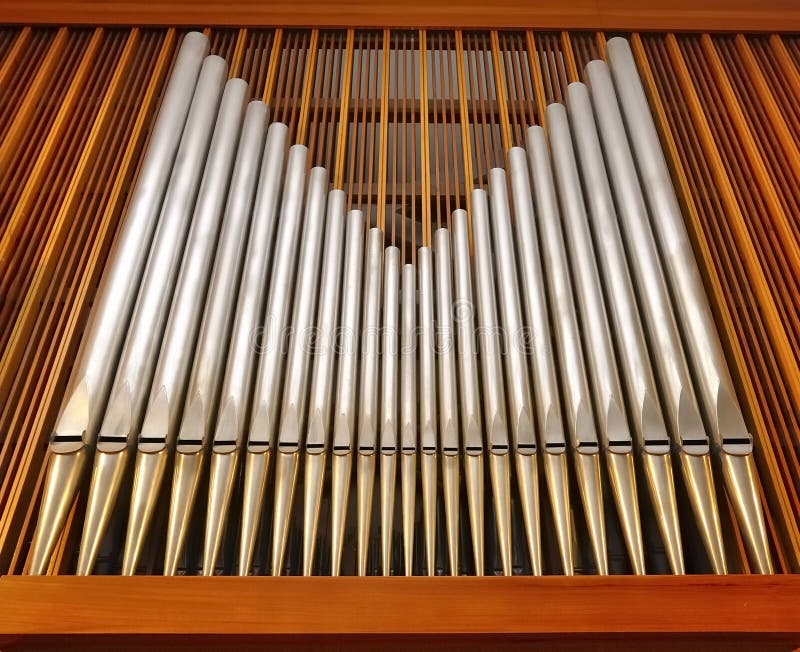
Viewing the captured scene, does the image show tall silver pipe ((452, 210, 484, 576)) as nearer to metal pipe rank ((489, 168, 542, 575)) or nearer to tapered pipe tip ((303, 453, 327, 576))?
metal pipe rank ((489, 168, 542, 575))

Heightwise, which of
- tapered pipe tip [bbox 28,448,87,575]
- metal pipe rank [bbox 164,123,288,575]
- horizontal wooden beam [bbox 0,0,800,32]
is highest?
horizontal wooden beam [bbox 0,0,800,32]

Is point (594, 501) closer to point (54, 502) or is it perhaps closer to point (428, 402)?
point (428, 402)

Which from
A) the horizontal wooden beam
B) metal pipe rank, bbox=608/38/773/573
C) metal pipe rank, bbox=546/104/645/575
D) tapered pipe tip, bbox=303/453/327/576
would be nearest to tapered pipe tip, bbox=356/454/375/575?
tapered pipe tip, bbox=303/453/327/576

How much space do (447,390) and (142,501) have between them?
2.81ft

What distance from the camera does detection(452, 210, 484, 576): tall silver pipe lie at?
1.85 m

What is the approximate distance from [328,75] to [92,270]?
1.44 m

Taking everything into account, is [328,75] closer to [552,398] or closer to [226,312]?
[226,312]

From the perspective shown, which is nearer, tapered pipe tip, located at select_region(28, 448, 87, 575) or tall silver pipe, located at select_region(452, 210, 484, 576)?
tapered pipe tip, located at select_region(28, 448, 87, 575)

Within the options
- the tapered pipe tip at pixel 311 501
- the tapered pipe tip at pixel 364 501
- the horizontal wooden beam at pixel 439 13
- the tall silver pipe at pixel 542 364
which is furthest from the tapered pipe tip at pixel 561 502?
the horizontal wooden beam at pixel 439 13

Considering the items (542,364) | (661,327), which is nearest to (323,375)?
(542,364)

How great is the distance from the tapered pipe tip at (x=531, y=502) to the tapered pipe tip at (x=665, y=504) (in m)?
0.29

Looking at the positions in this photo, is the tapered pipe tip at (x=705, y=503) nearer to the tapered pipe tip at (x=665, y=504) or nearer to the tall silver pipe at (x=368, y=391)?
the tapered pipe tip at (x=665, y=504)

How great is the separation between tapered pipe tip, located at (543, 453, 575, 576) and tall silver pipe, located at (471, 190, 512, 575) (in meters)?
0.11

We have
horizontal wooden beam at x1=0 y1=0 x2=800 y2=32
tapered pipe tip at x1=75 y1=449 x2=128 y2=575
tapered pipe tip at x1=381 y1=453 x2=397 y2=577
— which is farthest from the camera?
horizontal wooden beam at x1=0 y1=0 x2=800 y2=32
